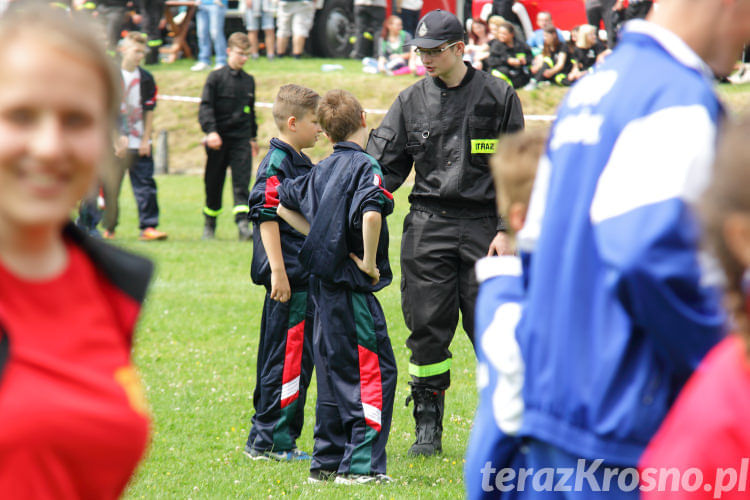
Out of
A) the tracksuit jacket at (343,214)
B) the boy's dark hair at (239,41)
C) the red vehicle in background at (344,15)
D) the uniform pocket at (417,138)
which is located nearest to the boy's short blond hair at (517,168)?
the tracksuit jacket at (343,214)

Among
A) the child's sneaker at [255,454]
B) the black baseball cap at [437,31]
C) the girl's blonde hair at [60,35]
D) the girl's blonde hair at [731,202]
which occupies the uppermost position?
the girl's blonde hair at [60,35]

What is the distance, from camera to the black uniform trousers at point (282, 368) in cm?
589

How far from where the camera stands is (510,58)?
1998cm

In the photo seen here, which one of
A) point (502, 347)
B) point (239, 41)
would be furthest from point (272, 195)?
point (239, 41)

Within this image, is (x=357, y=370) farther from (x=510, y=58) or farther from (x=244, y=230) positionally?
(x=510, y=58)

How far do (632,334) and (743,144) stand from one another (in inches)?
24.5

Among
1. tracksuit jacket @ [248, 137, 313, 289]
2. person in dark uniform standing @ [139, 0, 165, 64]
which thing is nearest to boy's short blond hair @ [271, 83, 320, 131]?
tracksuit jacket @ [248, 137, 313, 289]

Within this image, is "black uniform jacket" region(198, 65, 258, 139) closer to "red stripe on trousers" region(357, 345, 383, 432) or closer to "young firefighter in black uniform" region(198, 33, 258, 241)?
"young firefighter in black uniform" region(198, 33, 258, 241)

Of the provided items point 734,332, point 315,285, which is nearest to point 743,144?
point 734,332

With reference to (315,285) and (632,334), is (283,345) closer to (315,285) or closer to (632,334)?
(315,285)

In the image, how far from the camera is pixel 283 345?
591 cm

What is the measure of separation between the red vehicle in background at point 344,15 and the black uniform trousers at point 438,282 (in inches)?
732

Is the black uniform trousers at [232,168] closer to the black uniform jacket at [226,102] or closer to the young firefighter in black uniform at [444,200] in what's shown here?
the black uniform jacket at [226,102]

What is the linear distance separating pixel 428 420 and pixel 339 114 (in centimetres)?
194
